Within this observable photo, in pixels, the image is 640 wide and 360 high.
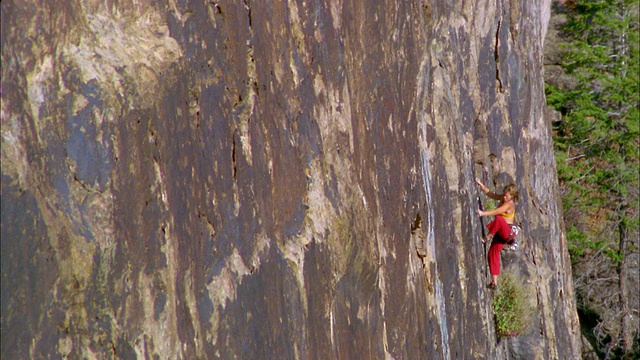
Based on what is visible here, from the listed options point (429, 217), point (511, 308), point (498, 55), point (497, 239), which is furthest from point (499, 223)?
point (429, 217)

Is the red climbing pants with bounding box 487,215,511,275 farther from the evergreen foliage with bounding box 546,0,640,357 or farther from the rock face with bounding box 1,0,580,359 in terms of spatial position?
the evergreen foliage with bounding box 546,0,640,357

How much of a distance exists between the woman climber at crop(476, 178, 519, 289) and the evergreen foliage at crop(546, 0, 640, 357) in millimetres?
8786

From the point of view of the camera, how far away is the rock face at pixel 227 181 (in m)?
3.04

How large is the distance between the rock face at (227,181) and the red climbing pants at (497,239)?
1.78 meters

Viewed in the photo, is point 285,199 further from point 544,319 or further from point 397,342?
point 544,319

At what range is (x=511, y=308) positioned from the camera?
973 cm

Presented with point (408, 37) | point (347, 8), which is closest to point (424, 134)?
point (408, 37)

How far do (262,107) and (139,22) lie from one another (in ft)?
3.24

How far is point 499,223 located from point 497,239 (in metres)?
0.27

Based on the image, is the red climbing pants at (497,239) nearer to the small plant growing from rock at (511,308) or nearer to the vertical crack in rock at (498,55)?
the small plant growing from rock at (511,308)

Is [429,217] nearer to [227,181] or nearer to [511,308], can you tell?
[227,181]

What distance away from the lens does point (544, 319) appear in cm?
1087

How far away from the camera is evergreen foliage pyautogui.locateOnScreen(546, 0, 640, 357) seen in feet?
57.8

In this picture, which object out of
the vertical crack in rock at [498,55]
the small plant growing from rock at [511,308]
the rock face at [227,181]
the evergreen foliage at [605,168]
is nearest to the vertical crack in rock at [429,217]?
the rock face at [227,181]
